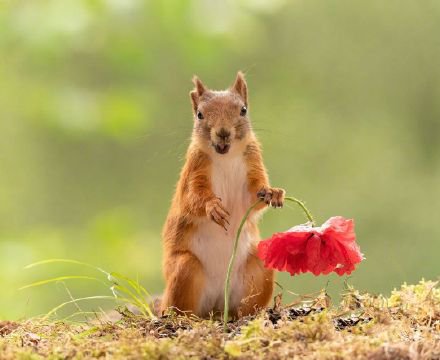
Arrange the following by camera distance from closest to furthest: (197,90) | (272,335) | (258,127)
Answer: (272,335) → (197,90) → (258,127)

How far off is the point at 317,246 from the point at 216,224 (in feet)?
1.80

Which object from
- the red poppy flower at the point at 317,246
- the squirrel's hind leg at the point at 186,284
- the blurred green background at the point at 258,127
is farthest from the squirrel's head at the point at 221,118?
the blurred green background at the point at 258,127

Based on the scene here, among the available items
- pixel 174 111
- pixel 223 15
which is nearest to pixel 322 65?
pixel 174 111

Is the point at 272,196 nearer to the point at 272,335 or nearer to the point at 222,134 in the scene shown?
the point at 222,134

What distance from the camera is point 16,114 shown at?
248 inches

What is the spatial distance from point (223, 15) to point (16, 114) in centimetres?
246

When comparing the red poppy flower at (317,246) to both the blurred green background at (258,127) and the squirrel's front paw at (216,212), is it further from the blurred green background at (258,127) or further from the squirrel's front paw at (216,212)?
the blurred green background at (258,127)

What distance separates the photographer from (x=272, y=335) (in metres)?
1.77

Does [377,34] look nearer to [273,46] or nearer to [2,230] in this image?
[273,46]

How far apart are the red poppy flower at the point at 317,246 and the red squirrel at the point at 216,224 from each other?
0.44 metres

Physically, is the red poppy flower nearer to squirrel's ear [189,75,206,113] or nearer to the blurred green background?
squirrel's ear [189,75,206,113]

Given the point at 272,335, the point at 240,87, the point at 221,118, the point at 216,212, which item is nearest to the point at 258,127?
the point at 240,87

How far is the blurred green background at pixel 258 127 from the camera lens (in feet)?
16.8

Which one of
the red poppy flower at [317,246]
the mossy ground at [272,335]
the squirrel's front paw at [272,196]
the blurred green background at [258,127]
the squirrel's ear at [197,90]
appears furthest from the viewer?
the blurred green background at [258,127]
